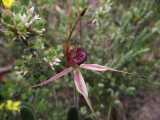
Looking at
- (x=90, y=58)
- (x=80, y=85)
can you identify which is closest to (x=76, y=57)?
(x=80, y=85)

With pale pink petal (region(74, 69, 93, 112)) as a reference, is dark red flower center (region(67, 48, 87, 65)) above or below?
above

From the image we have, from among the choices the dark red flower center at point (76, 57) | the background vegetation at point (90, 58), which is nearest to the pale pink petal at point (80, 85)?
the dark red flower center at point (76, 57)

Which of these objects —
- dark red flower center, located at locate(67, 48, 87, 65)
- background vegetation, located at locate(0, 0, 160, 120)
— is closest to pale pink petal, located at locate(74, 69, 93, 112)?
dark red flower center, located at locate(67, 48, 87, 65)

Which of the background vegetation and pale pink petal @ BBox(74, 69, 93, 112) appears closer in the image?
pale pink petal @ BBox(74, 69, 93, 112)

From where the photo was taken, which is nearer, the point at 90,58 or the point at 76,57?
the point at 76,57

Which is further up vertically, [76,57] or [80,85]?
[76,57]

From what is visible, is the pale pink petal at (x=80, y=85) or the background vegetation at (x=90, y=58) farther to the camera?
the background vegetation at (x=90, y=58)

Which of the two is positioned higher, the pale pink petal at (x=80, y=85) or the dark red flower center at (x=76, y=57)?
the dark red flower center at (x=76, y=57)

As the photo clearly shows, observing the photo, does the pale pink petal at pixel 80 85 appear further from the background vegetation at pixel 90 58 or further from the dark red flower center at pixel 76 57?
the background vegetation at pixel 90 58

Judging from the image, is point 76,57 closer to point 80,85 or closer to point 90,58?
point 80,85

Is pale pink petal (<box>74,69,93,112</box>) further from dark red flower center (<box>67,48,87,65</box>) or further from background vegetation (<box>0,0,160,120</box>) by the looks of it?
background vegetation (<box>0,0,160,120</box>)

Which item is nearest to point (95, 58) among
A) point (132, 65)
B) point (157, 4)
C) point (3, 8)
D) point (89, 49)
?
point (89, 49)
